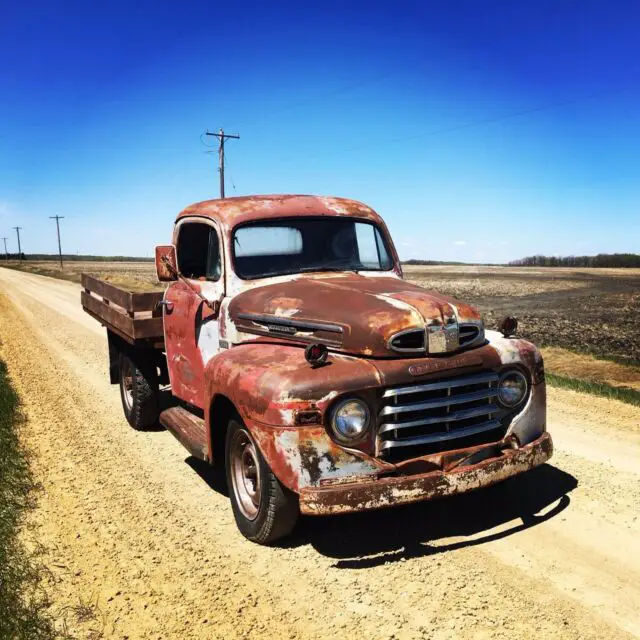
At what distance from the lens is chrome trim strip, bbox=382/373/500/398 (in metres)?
3.43

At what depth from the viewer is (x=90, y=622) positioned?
3088 millimetres

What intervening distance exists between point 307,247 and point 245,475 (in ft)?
6.86

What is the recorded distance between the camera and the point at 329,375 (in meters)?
3.41

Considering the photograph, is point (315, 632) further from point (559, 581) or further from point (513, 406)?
point (513, 406)

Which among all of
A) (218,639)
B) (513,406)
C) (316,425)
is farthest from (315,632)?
(513,406)

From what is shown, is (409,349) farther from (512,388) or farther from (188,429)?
(188,429)

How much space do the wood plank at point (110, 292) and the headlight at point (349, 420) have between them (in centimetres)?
358

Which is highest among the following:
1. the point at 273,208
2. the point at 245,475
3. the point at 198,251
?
the point at 273,208

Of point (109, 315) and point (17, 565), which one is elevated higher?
point (109, 315)

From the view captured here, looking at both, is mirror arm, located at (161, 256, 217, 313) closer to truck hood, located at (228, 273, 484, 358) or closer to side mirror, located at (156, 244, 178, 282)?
side mirror, located at (156, 244, 178, 282)

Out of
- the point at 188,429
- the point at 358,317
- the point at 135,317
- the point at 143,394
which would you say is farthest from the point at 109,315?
the point at 358,317

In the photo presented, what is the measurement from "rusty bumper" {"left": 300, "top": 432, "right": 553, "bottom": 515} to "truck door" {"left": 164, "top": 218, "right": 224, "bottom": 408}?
186 cm

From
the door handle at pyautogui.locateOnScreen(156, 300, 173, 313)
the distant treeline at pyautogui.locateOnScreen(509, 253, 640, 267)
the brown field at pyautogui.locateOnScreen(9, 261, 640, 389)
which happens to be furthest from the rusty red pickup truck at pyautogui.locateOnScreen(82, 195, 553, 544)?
the distant treeline at pyautogui.locateOnScreen(509, 253, 640, 267)

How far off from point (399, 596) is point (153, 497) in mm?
2331
